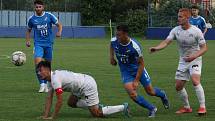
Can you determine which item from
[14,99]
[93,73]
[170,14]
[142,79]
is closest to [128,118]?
[142,79]

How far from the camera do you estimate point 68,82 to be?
11023mm

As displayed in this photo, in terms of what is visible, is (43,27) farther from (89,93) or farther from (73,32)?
(73,32)

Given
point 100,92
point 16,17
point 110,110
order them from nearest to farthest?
1. point 110,110
2. point 100,92
3. point 16,17

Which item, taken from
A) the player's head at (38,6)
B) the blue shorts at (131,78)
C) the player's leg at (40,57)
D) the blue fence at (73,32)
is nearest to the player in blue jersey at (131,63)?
the blue shorts at (131,78)

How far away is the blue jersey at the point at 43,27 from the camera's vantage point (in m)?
15.7

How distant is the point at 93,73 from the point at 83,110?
27.3 ft

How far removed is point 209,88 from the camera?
53.5 ft

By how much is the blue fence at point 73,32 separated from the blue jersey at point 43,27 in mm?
42097

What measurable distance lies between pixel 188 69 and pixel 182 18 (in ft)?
3.19

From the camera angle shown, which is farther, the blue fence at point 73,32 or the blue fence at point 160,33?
the blue fence at point 73,32

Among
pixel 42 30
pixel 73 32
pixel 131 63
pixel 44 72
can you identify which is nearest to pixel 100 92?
pixel 42 30

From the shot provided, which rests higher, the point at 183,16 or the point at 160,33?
the point at 183,16

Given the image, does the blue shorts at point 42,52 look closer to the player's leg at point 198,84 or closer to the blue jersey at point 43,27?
the blue jersey at point 43,27

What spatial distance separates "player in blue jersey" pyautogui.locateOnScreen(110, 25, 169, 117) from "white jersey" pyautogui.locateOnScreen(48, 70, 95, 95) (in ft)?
2.50
